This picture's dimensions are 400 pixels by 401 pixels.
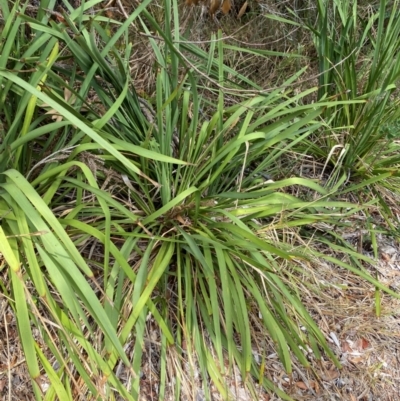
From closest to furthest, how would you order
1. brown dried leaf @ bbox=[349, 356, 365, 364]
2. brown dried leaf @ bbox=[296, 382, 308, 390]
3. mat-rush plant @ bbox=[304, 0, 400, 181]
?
brown dried leaf @ bbox=[296, 382, 308, 390], brown dried leaf @ bbox=[349, 356, 365, 364], mat-rush plant @ bbox=[304, 0, 400, 181]

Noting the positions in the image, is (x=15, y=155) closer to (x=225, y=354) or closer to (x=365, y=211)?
(x=225, y=354)

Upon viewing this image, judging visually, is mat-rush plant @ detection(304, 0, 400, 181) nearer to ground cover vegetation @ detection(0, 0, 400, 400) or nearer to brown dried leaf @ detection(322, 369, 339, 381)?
ground cover vegetation @ detection(0, 0, 400, 400)

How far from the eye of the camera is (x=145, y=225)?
4.63 ft

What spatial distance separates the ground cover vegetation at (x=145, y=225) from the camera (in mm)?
1141

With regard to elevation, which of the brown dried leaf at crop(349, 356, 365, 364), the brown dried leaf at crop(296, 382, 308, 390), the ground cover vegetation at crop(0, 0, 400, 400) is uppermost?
the ground cover vegetation at crop(0, 0, 400, 400)

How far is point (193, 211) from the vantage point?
4.66 feet

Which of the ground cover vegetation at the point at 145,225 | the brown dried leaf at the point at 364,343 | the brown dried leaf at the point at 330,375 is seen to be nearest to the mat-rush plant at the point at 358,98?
the ground cover vegetation at the point at 145,225

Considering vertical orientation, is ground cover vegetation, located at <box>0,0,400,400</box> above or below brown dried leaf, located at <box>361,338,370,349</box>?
above

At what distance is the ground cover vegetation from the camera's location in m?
1.14

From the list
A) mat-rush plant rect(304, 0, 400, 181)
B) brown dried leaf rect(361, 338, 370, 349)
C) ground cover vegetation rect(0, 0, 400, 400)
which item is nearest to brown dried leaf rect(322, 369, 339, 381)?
ground cover vegetation rect(0, 0, 400, 400)

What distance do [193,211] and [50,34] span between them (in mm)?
688

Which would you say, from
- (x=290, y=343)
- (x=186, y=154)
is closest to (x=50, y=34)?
(x=186, y=154)

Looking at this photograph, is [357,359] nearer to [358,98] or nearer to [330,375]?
[330,375]

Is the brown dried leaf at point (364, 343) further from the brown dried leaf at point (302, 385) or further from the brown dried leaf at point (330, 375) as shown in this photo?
the brown dried leaf at point (302, 385)
